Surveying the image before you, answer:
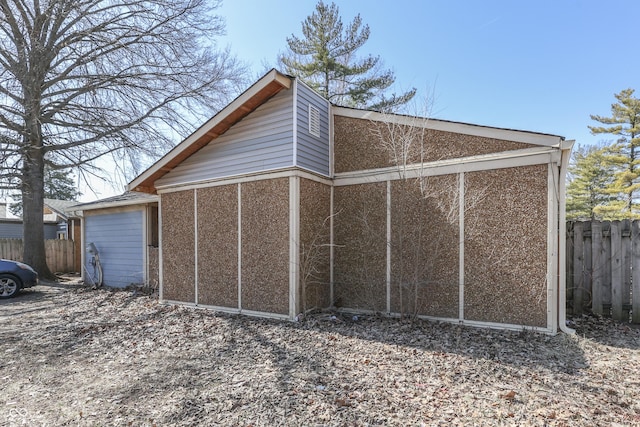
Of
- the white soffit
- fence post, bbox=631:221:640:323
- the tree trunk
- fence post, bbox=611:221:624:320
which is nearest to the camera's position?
the white soffit

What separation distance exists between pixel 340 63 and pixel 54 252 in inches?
606

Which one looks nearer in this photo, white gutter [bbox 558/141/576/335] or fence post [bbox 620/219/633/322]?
white gutter [bbox 558/141/576/335]

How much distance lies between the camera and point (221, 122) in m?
6.46

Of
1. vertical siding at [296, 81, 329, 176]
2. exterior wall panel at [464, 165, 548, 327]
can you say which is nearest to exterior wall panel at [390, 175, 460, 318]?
exterior wall panel at [464, 165, 548, 327]

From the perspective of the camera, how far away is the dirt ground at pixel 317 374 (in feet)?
9.20

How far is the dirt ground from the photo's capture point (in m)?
2.80

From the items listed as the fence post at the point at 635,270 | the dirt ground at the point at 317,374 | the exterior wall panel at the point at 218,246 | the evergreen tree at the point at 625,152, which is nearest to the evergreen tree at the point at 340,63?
the exterior wall panel at the point at 218,246

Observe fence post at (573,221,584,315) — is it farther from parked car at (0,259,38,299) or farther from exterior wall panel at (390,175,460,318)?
parked car at (0,259,38,299)

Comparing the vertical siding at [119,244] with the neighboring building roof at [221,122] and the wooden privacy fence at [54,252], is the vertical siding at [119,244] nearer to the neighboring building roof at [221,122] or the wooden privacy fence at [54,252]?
the neighboring building roof at [221,122]

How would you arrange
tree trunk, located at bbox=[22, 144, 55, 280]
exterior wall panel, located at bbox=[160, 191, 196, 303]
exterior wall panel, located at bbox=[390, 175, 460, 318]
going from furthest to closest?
tree trunk, located at bbox=[22, 144, 55, 280] < exterior wall panel, located at bbox=[160, 191, 196, 303] < exterior wall panel, located at bbox=[390, 175, 460, 318]

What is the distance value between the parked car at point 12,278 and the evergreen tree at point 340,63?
13131mm

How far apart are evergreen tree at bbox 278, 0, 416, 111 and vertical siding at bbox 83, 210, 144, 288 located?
10.5m

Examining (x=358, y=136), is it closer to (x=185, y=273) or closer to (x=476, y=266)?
(x=476, y=266)

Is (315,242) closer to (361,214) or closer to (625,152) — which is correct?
Answer: (361,214)
